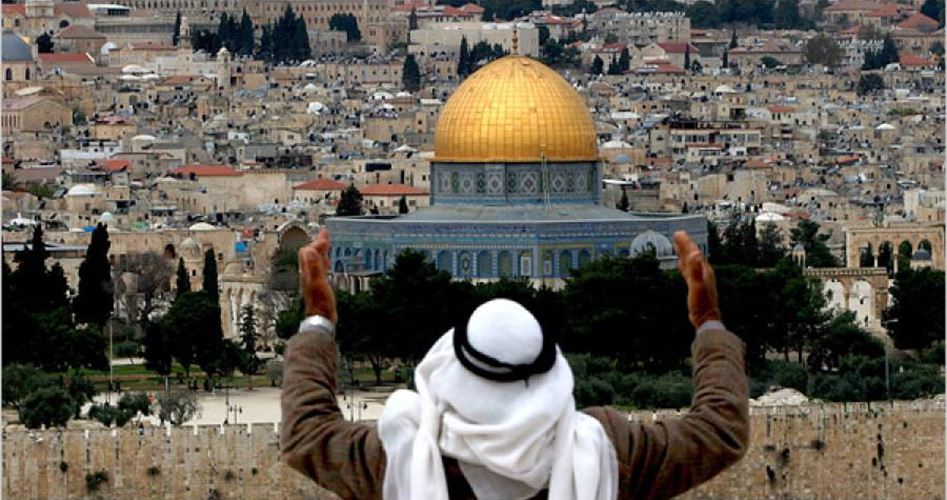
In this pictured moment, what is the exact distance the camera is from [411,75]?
122m

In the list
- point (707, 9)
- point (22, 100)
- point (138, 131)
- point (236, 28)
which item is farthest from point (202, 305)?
point (707, 9)

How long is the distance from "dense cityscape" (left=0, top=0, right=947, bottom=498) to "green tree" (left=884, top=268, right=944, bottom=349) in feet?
0.23

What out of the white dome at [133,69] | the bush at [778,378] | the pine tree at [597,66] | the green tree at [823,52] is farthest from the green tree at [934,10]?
the bush at [778,378]

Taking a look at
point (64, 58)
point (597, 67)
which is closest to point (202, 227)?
point (64, 58)

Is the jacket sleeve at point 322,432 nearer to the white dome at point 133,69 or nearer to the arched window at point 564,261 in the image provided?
the arched window at point 564,261

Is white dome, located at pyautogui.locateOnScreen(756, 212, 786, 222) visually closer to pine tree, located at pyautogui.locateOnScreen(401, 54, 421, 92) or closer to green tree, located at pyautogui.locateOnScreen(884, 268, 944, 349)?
green tree, located at pyautogui.locateOnScreen(884, 268, 944, 349)

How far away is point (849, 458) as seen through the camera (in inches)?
1083

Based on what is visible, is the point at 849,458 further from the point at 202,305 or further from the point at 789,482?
the point at 202,305

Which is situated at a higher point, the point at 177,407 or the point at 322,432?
the point at 322,432

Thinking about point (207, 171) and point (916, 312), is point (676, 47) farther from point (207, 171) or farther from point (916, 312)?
point (916, 312)

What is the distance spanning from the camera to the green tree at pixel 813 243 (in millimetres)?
54812

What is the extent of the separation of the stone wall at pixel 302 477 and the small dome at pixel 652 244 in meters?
14.2

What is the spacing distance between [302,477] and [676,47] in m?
113

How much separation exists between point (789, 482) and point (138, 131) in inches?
2695
